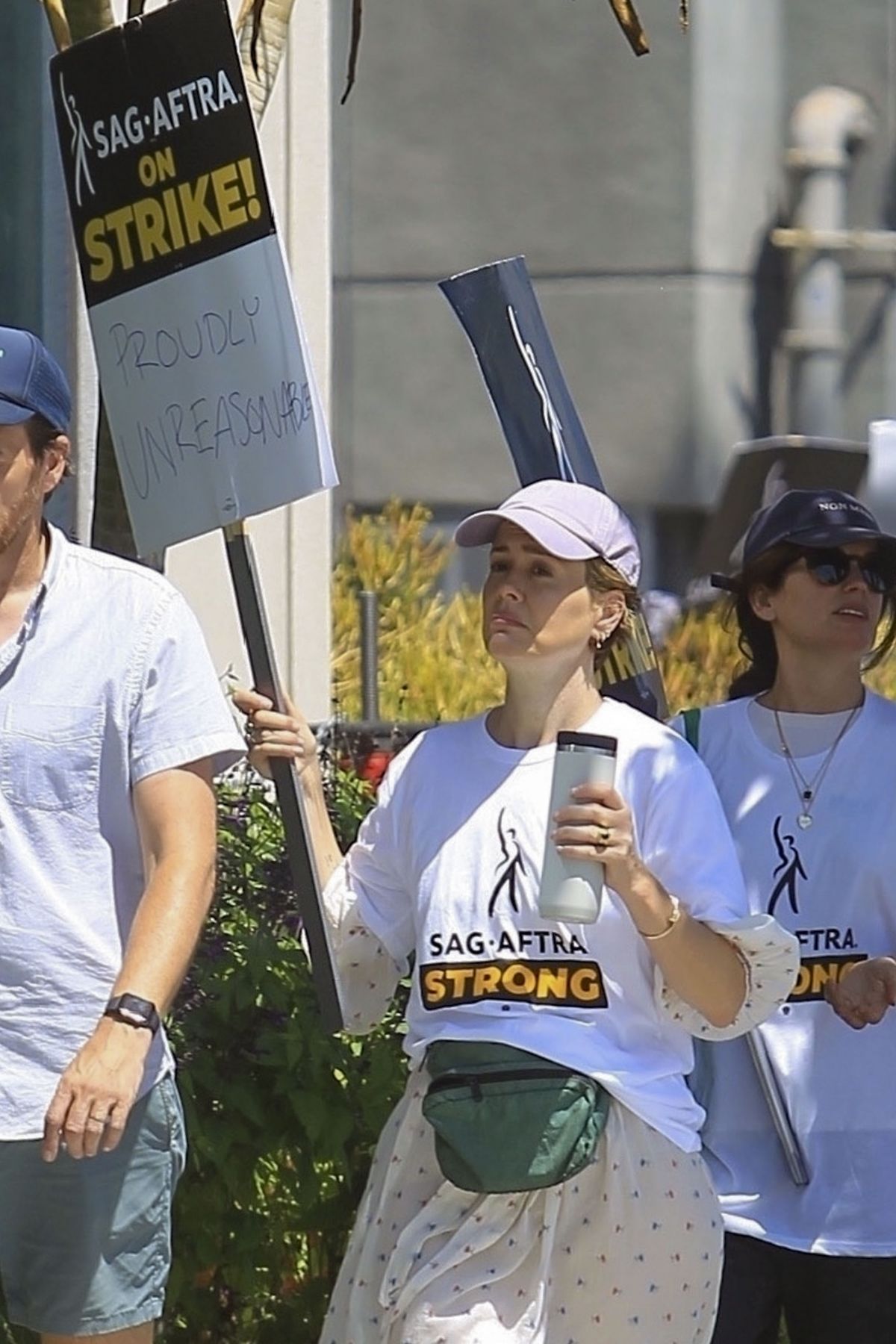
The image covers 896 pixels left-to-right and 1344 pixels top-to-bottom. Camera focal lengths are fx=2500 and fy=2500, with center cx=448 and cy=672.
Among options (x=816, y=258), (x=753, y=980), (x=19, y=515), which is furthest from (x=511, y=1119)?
(x=816, y=258)

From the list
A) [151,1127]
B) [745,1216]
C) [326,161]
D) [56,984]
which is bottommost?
[745,1216]

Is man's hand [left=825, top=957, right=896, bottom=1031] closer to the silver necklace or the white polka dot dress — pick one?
the silver necklace

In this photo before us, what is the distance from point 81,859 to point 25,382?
1.96 ft

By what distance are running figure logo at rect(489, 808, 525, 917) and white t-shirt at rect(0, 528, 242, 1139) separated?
14.7 inches

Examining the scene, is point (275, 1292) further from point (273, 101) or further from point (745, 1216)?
point (273, 101)

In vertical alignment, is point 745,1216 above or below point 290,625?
below

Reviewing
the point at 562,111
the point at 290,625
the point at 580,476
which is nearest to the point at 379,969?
the point at 580,476

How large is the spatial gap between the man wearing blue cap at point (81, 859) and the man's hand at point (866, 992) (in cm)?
91

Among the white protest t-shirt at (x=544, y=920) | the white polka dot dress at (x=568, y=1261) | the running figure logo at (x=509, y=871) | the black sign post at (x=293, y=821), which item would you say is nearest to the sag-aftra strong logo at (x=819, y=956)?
the white protest t-shirt at (x=544, y=920)

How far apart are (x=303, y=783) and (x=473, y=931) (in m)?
0.36

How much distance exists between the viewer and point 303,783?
3.35m

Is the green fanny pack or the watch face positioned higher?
the watch face

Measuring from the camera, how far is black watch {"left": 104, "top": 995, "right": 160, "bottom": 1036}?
2.96 meters

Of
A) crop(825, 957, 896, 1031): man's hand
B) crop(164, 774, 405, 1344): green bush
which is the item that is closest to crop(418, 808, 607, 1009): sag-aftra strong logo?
crop(825, 957, 896, 1031): man's hand
